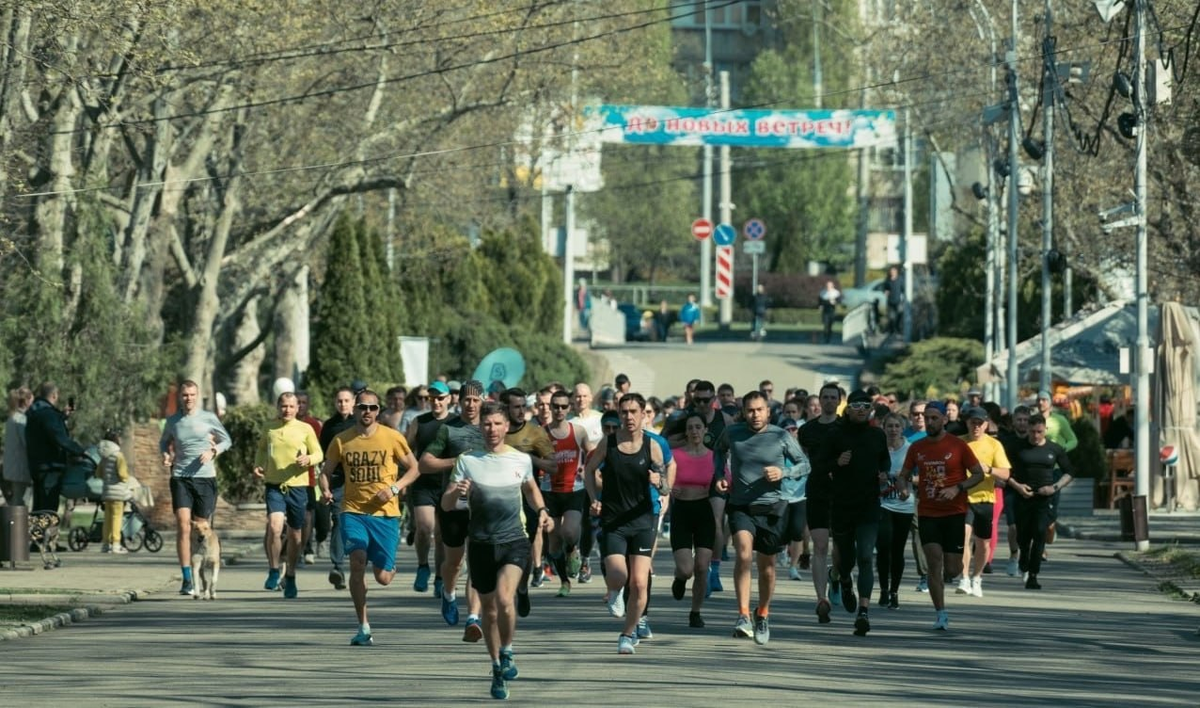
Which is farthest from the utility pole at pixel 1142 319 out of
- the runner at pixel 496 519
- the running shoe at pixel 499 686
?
the running shoe at pixel 499 686

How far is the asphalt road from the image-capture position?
13.0 meters

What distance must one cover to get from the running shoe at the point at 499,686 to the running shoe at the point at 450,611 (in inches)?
159

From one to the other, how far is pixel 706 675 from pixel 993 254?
33889 millimetres

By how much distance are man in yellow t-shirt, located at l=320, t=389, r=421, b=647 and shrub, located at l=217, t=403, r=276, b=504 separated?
14552 millimetres

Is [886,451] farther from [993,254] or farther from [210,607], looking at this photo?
[993,254]

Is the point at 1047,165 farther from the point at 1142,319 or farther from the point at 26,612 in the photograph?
the point at 26,612

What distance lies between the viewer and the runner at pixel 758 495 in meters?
16.2

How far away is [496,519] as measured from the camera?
1354cm

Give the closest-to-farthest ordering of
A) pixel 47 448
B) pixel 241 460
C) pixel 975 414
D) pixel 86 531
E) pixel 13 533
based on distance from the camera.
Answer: pixel 975 414 < pixel 13 533 < pixel 47 448 < pixel 86 531 < pixel 241 460

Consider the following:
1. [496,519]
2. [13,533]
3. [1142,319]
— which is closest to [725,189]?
[1142,319]

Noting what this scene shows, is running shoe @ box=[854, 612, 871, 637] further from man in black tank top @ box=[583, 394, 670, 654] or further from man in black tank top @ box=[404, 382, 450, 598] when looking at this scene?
man in black tank top @ box=[404, 382, 450, 598]

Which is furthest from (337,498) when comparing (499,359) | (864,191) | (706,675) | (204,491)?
(864,191)

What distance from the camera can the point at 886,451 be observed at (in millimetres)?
17562

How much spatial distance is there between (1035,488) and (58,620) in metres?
9.29
